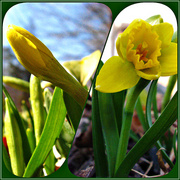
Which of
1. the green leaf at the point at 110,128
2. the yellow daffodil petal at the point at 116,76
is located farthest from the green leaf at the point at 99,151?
the yellow daffodil petal at the point at 116,76

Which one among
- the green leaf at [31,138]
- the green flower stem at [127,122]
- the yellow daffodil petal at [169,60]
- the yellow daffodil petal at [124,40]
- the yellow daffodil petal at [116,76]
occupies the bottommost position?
the green leaf at [31,138]

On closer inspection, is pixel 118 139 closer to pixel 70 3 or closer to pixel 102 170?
pixel 102 170

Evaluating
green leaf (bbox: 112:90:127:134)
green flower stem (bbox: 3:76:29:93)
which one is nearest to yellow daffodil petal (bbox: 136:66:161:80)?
green leaf (bbox: 112:90:127:134)

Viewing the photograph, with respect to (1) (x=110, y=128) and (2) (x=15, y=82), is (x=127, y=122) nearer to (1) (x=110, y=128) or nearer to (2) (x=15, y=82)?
(1) (x=110, y=128)

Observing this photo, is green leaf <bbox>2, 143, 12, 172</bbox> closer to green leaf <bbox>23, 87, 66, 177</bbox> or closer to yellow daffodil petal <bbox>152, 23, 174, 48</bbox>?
green leaf <bbox>23, 87, 66, 177</bbox>

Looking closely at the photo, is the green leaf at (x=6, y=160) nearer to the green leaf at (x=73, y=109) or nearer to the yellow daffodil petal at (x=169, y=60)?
the green leaf at (x=73, y=109)

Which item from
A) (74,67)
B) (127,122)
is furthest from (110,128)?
(74,67)

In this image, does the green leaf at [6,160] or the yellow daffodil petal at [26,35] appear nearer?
the yellow daffodil petal at [26,35]
